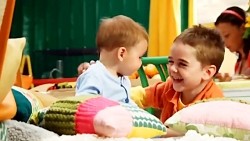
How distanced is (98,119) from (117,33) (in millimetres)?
884

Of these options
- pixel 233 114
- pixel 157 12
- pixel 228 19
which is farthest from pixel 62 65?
pixel 233 114

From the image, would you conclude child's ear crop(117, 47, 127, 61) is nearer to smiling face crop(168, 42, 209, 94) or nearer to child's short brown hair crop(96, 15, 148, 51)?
child's short brown hair crop(96, 15, 148, 51)

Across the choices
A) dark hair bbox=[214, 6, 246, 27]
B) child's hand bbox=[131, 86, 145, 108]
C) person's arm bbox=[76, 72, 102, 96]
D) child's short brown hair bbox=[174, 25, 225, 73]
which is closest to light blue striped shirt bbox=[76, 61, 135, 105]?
person's arm bbox=[76, 72, 102, 96]

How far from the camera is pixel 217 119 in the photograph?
3.93 ft

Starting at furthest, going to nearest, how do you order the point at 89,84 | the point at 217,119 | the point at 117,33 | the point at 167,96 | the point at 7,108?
the point at 167,96
the point at 117,33
the point at 89,84
the point at 217,119
the point at 7,108

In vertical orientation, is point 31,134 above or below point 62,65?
above

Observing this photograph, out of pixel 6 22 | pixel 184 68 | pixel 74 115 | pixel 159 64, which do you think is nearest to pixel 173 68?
pixel 184 68

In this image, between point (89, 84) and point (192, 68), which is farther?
point (192, 68)

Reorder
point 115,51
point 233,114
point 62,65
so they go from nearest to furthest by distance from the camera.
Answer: point 233,114
point 115,51
point 62,65

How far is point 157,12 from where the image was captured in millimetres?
4117

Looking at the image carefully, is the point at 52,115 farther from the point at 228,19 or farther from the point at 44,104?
the point at 228,19

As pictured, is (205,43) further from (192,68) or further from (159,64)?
(159,64)

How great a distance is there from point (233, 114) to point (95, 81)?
587 millimetres

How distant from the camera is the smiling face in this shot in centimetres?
182
